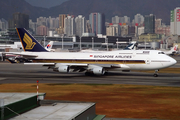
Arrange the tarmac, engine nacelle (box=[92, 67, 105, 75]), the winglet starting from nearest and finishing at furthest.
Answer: the tarmac → engine nacelle (box=[92, 67, 105, 75]) → the winglet

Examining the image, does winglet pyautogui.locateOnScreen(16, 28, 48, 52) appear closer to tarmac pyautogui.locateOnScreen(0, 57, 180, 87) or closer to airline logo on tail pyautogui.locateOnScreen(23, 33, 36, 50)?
airline logo on tail pyautogui.locateOnScreen(23, 33, 36, 50)

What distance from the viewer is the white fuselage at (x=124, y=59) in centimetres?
5181

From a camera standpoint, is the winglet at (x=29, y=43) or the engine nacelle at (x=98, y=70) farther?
the winglet at (x=29, y=43)

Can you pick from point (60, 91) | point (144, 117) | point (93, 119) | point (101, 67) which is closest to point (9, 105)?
point (93, 119)

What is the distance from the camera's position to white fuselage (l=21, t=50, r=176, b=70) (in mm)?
51812

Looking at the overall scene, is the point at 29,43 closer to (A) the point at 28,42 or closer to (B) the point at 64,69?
(A) the point at 28,42

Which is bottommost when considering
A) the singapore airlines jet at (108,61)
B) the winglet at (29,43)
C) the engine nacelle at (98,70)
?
the engine nacelle at (98,70)

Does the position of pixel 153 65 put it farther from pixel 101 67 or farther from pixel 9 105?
pixel 9 105

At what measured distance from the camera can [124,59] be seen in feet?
174

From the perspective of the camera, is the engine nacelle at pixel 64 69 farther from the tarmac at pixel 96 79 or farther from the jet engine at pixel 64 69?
the tarmac at pixel 96 79

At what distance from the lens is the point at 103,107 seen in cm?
2720

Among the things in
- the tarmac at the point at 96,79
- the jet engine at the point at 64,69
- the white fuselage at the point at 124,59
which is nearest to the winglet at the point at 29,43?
the white fuselage at the point at 124,59

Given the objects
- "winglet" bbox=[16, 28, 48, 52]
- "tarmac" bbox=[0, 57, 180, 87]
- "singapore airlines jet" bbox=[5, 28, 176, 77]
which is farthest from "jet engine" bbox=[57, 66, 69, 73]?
"winglet" bbox=[16, 28, 48, 52]

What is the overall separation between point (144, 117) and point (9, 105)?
11722 millimetres
